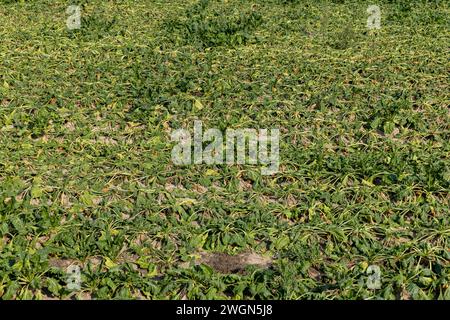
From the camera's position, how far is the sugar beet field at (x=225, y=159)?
15.0ft

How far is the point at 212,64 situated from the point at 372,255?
15.2ft

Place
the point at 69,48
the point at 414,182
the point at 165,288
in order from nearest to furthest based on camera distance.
Answer: 1. the point at 165,288
2. the point at 414,182
3. the point at 69,48

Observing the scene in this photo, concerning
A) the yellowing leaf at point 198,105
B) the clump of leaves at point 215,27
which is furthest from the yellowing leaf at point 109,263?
the clump of leaves at point 215,27

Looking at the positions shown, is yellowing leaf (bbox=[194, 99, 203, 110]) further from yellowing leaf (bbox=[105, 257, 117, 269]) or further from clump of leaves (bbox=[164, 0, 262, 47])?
yellowing leaf (bbox=[105, 257, 117, 269])

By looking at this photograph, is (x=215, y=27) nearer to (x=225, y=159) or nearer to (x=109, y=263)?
(x=225, y=159)

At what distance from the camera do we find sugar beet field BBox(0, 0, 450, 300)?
4582 mm

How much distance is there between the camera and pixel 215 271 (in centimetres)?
469

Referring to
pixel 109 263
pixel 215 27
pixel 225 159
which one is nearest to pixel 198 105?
pixel 225 159

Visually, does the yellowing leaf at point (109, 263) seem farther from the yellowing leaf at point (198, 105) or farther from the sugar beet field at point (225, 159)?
the yellowing leaf at point (198, 105)

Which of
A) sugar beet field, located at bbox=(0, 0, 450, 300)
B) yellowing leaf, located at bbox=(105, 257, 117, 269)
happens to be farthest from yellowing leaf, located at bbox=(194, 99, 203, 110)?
yellowing leaf, located at bbox=(105, 257, 117, 269)

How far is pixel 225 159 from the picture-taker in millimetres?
6133

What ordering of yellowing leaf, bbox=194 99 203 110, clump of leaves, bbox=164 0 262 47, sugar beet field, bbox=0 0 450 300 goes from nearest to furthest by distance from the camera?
sugar beet field, bbox=0 0 450 300 → yellowing leaf, bbox=194 99 203 110 → clump of leaves, bbox=164 0 262 47

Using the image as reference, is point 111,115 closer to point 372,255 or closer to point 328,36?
point 372,255

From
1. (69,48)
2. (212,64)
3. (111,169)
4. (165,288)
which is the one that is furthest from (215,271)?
(69,48)
